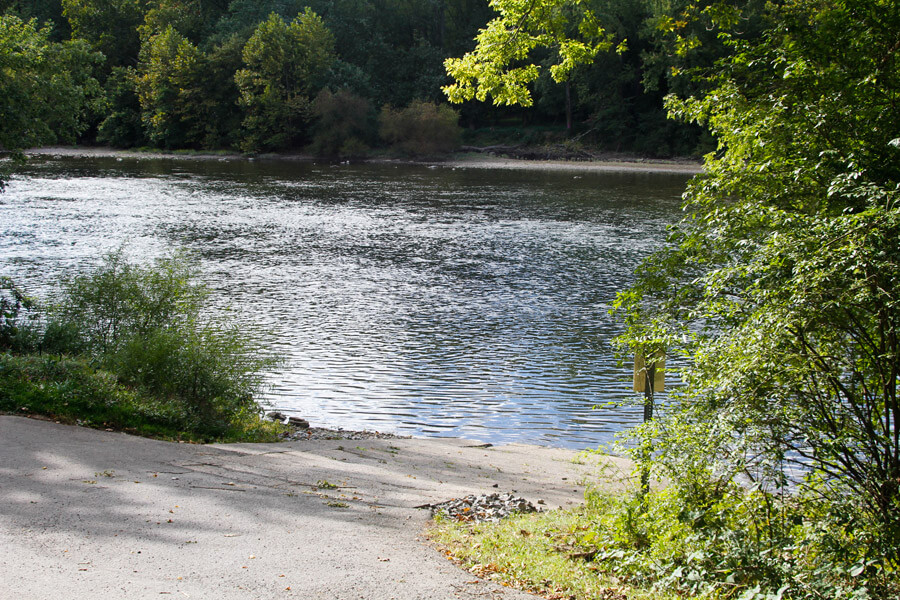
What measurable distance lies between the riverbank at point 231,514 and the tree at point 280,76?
75.4 m

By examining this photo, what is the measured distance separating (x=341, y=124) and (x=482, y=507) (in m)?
76.7

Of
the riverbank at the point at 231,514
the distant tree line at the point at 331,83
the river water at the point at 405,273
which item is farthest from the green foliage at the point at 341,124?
the riverbank at the point at 231,514

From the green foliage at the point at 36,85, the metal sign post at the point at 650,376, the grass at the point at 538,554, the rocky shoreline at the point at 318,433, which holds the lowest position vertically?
the rocky shoreline at the point at 318,433

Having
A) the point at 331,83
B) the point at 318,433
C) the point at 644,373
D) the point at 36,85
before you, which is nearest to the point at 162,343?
the point at 318,433

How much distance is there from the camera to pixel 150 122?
3366 inches

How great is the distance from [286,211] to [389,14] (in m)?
60.5

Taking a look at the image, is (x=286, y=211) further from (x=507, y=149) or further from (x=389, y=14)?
(x=389, y=14)

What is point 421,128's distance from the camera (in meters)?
81.9

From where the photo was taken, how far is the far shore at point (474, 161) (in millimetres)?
74375

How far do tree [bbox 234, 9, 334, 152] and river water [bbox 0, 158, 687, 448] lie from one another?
24.3m

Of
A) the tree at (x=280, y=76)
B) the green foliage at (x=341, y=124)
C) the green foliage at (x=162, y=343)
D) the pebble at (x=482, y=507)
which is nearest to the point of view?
the pebble at (x=482, y=507)

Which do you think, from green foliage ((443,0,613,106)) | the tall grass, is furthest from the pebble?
green foliage ((443,0,613,106))

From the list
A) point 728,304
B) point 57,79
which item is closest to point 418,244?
point 57,79

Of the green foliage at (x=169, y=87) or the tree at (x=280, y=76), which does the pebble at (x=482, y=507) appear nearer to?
the tree at (x=280, y=76)
